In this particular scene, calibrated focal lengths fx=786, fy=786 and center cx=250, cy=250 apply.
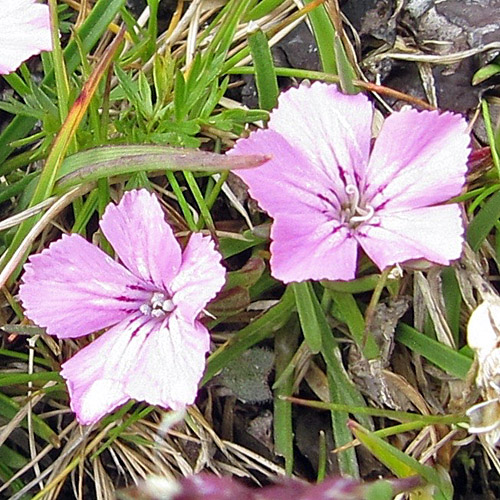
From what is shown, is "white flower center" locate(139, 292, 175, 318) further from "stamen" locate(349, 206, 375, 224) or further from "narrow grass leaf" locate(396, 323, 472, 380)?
"narrow grass leaf" locate(396, 323, 472, 380)

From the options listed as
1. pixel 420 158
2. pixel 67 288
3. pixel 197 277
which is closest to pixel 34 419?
pixel 67 288

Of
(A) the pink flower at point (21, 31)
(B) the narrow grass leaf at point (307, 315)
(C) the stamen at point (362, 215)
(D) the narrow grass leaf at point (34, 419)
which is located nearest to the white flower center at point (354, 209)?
(C) the stamen at point (362, 215)

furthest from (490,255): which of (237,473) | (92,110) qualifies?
(92,110)

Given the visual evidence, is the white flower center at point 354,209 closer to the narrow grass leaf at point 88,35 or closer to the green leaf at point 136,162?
the green leaf at point 136,162

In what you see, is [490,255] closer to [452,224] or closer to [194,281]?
[452,224]

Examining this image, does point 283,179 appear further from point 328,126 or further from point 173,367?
point 173,367

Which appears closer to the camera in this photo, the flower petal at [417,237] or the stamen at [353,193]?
the flower petal at [417,237]
